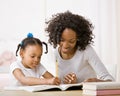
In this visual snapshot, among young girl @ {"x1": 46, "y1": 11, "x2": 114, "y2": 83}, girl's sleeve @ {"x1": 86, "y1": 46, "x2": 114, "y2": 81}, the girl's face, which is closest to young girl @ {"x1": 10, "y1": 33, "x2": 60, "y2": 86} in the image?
the girl's face

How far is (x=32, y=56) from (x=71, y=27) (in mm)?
329

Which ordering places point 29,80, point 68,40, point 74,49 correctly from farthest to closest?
point 74,49 < point 68,40 < point 29,80

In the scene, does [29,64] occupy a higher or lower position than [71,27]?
lower

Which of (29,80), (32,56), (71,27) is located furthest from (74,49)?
(29,80)

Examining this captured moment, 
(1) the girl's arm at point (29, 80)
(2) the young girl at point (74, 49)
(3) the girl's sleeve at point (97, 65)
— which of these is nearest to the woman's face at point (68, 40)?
(2) the young girl at point (74, 49)

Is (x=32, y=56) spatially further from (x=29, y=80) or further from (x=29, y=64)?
(x=29, y=80)

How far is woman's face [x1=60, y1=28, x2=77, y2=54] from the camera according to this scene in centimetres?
187

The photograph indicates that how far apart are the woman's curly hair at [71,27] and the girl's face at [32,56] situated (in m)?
0.17

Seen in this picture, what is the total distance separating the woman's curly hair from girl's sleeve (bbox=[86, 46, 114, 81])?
0.22 ft

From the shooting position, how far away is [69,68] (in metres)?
2.03

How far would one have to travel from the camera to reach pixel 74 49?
2.07 m

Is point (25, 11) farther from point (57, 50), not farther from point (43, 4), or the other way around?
point (57, 50)

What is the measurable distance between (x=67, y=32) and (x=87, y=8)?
1.40 metres

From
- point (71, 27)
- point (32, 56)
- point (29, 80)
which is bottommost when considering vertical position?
point (29, 80)
